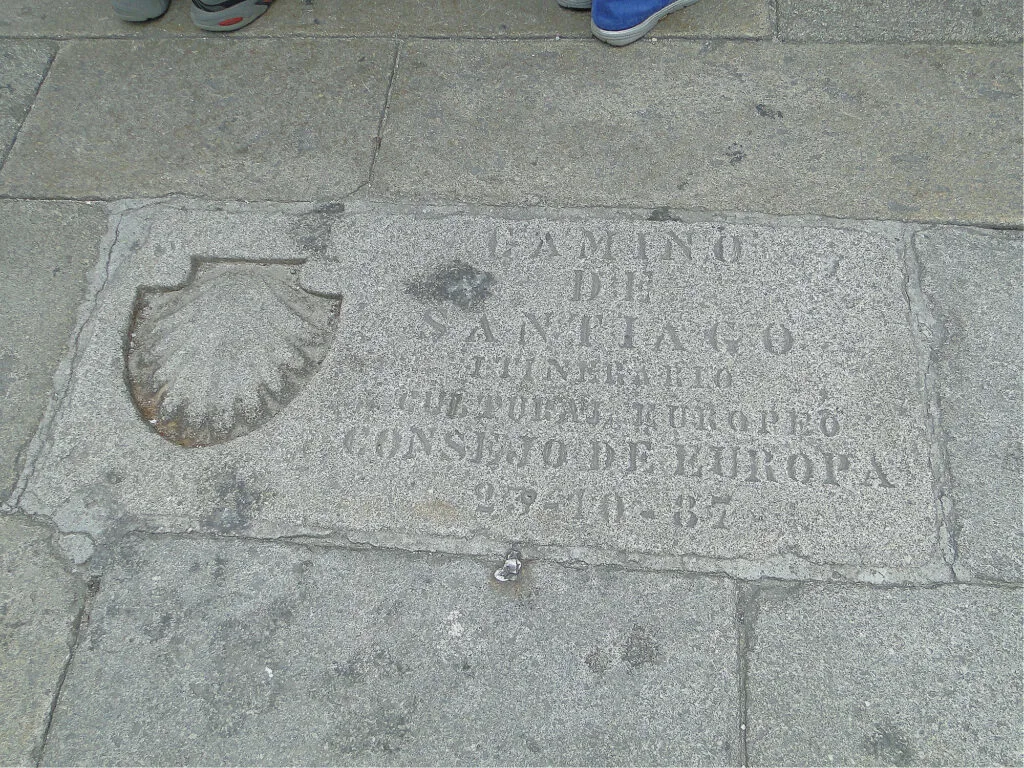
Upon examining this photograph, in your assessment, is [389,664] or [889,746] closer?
[889,746]

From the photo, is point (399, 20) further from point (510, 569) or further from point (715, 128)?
point (510, 569)

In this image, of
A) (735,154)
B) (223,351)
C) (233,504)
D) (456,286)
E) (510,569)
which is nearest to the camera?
(510,569)

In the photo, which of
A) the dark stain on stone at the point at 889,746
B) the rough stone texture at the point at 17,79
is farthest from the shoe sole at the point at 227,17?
the dark stain on stone at the point at 889,746

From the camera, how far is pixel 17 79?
305cm

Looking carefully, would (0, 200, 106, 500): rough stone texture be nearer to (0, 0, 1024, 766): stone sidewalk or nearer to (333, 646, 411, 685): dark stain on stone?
(0, 0, 1024, 766): stone sidewalk

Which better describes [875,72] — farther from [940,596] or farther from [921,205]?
[940,596]

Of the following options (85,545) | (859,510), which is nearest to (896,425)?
(859,510)

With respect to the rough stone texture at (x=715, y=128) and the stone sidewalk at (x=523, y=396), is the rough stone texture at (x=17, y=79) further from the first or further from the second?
the rough stone texture at (x=715, y=128)

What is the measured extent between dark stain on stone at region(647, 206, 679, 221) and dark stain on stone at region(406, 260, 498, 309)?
0.58m

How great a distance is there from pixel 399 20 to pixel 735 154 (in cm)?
153

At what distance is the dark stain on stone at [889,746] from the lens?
5.66ft

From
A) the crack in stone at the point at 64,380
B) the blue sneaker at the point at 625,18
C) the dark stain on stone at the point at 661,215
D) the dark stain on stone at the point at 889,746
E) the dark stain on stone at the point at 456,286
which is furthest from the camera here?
the blue sneaker at the point at 625,18

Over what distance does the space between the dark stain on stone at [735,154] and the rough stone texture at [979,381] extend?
632 mm

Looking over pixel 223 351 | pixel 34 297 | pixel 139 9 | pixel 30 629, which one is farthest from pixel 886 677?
pixel 139 9
